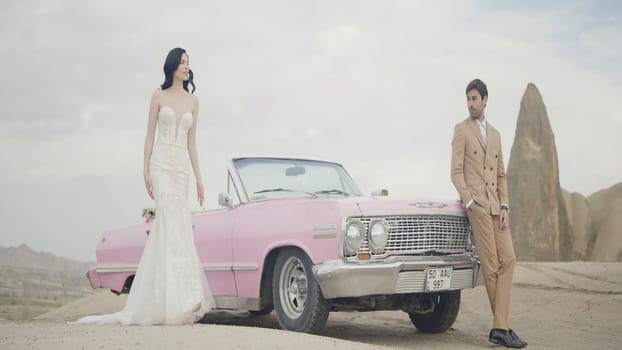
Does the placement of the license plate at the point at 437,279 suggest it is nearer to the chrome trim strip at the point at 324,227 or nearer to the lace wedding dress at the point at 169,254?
the chrome trim strip at the point at 324,227

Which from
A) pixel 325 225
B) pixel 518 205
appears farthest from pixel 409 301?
pixel 518 205

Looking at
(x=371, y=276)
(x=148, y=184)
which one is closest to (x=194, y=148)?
(x=148, y=184)

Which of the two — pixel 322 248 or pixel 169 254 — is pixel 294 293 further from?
pixel 169 254

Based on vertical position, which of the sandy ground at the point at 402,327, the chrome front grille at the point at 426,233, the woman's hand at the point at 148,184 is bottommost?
the sandy ground at the point at 402,327

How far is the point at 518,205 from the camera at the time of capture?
26453mm

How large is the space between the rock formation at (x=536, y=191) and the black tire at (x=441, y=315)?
18874 millimetres

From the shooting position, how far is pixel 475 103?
6680mm

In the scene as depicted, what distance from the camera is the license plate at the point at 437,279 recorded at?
604 centimetres

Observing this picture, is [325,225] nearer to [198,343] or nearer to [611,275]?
[198,343]

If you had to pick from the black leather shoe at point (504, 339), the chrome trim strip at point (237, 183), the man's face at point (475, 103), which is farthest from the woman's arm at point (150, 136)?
the black leather shoe at point (504, 339)

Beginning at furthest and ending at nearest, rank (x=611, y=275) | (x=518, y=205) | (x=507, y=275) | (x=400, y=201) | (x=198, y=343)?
(x=518, y=205)
(x=611, y=275)
(x=507, y=275)
(x=400, y=201)
(x=198, y=343)

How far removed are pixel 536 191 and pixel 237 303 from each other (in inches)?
847

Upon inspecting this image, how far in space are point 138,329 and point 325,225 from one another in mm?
1709

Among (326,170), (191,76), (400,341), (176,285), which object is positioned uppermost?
(191,76)
